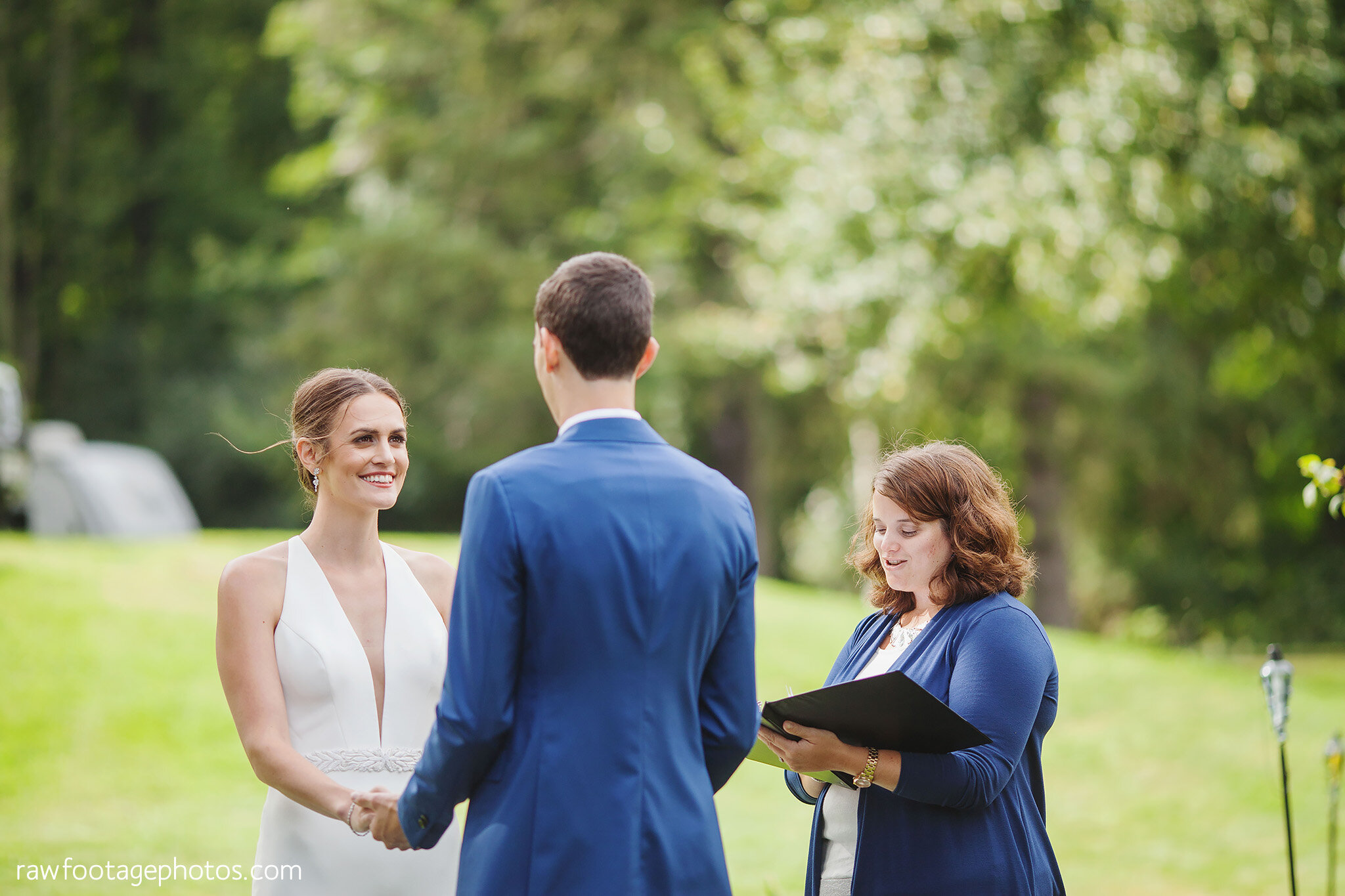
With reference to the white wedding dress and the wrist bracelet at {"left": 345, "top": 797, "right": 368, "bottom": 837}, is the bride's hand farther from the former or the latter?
the white wedding dress

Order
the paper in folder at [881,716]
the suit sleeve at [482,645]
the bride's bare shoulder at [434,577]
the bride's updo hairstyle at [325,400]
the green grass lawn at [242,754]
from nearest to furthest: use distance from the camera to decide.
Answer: the suit sleeve at [482,645] → the paper in folder at [881,716] → the bride's updo hairstyle at [325,400] → the bride's bare shoulder at [434,577] → the green grass lawn at [242,754]

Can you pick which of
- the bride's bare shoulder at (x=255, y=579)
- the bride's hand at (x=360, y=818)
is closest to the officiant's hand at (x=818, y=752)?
the bride's hand at (x=360, y=818)

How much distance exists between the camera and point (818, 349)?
15.5 metres

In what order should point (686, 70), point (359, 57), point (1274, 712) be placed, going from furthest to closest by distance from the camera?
point (359, 57)
point (686, 70)
point (1274, 712)

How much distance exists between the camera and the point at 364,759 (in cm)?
308

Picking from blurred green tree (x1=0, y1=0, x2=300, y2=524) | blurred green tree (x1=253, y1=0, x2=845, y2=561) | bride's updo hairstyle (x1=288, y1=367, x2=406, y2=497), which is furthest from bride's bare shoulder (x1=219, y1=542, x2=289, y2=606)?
blurred green tree (x1=0, y1=0, x2=300, y2=524)

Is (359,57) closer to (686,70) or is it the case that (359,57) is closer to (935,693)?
(686,70)

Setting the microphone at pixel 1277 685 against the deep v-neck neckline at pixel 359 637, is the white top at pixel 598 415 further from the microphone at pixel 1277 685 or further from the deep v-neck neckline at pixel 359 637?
the microphone at pixel 1277 685

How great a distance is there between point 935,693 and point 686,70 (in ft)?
43.0

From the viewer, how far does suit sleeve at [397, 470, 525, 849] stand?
7.18 feet

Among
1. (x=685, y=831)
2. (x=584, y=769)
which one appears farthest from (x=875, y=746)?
(x=584, y=769)

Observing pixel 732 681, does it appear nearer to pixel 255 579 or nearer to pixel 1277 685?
pixel 255 579

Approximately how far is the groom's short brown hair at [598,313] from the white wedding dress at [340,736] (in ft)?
4.02

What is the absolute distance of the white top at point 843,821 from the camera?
117 inches
